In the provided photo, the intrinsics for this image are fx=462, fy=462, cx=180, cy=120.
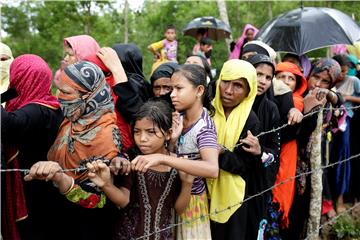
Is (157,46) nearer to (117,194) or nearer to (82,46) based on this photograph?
(82,46)

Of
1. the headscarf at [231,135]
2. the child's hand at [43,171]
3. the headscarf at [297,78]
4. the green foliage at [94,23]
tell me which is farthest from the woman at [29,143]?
the green foliage at [94,23]

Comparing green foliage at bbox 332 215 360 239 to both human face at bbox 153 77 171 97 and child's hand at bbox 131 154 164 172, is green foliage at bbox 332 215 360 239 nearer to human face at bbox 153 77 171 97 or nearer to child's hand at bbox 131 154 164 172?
human face at bbox 153 77 171 97

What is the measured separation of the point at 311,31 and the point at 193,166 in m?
3.25

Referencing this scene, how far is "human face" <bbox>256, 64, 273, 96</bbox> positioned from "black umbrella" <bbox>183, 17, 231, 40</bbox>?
258 inches

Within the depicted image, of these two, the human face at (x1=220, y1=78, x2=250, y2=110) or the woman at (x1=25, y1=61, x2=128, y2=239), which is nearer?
the woman at (x1=25, y1=61, x2=128, y2=239)

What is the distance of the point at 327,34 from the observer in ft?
16.1

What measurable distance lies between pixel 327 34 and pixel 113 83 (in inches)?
119

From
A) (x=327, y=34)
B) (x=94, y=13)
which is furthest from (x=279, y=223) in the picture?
(x=94, y=13)

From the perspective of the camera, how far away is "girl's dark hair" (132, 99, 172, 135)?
7.87ft

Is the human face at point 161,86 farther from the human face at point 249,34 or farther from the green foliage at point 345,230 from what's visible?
the human face at point 249,34

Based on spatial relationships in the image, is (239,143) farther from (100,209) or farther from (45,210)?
(45,210)

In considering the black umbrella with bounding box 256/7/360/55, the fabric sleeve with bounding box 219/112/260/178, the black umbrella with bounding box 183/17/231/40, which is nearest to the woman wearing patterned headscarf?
the black umbrella with bounding box 256/7/360/55

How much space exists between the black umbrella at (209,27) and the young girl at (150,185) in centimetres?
748

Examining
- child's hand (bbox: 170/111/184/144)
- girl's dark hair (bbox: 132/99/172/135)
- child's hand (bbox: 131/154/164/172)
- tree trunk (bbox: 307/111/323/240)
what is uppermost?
girl's dark hair (bbox: 132/99/172/135)
